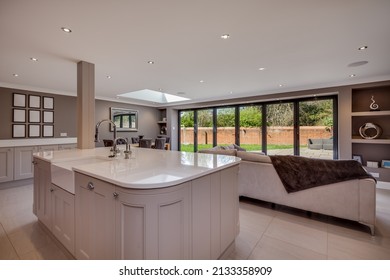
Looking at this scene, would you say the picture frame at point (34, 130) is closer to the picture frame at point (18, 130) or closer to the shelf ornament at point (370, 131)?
the picture frame at point (18, 130)

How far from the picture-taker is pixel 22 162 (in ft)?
13.9

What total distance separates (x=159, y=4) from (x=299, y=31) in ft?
5.27

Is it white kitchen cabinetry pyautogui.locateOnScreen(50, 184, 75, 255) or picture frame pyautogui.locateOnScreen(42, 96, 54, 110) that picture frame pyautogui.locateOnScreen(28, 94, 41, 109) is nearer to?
picture frame pyautogui.locateOnScreen(42, 96, 54, 110)

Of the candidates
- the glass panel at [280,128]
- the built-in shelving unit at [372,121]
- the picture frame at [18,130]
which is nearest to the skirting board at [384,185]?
the built-in shelving unit at [372,121]

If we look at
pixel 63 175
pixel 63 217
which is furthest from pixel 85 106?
pixel 63 217

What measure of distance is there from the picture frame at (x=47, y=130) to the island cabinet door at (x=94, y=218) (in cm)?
440

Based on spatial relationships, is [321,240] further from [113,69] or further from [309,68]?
[113,69]

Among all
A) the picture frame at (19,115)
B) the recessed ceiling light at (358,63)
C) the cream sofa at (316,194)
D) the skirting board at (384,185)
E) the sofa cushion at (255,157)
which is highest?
the recessed ceiling light at (358,63)

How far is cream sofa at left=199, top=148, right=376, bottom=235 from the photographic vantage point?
220 centimetres

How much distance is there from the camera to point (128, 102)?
671cm

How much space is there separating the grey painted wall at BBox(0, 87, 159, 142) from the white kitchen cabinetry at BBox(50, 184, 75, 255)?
3755 millimetres

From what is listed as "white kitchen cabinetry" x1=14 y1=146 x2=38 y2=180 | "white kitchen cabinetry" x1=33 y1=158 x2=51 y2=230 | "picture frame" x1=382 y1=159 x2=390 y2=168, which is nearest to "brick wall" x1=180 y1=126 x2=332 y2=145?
"picture frame" x1=382 y1=159 x2=390 y2=168

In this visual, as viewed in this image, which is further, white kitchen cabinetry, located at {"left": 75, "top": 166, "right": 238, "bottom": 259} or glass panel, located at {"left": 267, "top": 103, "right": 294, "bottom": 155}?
glass panel, located at {"left": 267, "top": 103, "right": 294, "bottom": 155}

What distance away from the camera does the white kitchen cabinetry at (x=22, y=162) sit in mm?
4141
